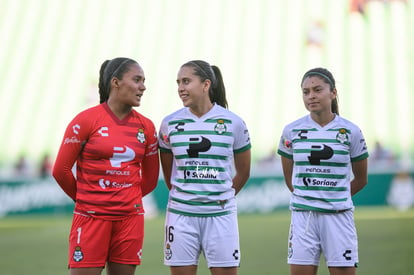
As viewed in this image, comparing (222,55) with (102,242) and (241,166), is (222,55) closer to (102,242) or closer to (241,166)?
(241,166)

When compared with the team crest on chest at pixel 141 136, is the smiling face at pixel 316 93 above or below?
above

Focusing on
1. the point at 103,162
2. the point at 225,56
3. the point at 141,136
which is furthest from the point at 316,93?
the point at 225,56

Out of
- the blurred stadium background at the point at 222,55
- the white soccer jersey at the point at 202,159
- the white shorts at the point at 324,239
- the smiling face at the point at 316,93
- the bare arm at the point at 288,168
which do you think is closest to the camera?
the white soccer jersey at the point at 202,159

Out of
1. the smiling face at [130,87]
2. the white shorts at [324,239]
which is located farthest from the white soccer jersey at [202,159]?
the white shorts at [324,239]

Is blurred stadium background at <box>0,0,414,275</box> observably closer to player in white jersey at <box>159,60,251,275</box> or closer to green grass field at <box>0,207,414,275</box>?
green grass field at <box>0,207,414,275</box>

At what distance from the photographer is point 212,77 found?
5.29m

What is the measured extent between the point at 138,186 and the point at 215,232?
1.92 feet

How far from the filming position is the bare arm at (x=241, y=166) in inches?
214

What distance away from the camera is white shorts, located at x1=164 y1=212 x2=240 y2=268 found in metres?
5.04

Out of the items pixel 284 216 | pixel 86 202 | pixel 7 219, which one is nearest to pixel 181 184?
pixel 86 202

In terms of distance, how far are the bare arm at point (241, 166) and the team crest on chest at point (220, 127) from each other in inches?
10.8

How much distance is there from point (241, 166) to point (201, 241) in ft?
2.22

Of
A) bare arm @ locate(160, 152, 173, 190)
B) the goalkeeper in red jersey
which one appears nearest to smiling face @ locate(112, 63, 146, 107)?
the goalkeeper in red jersey

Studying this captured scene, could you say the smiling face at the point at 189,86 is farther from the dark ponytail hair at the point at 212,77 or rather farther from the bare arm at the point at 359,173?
the bare arm at the point at 359,173
